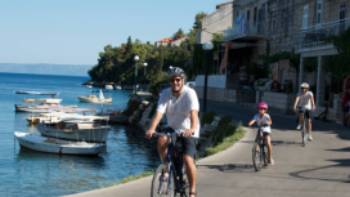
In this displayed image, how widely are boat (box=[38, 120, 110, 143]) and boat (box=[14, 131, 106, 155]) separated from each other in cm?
217

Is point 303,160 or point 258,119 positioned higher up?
point 258,119

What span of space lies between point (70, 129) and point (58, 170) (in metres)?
11.4

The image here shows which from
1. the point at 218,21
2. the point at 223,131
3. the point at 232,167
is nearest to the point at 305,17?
the point at 223,131

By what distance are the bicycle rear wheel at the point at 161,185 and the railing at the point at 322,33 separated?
70.1ft

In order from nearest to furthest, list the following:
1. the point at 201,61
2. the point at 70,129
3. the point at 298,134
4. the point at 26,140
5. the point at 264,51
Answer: the point at 298,134
the point at 26,140
the point at 70,129
the point at 264,51
the point at 201,61

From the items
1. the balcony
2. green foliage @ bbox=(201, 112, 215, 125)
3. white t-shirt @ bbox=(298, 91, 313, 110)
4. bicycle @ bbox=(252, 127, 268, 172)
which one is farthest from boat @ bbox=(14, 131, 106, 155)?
bicycle @ bbox=(252, 127, 268, 172)

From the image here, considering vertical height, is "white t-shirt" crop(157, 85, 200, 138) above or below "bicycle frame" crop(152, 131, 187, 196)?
above

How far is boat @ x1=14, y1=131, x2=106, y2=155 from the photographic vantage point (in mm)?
39250

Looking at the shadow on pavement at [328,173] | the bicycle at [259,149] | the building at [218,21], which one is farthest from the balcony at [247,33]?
the bicycle at [259,149]

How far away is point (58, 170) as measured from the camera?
112ft

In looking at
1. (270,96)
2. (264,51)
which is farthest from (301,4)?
(264,51)

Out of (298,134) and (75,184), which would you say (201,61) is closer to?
(75,184)

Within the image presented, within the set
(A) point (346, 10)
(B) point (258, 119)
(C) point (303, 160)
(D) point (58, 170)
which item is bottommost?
(D) point (58, 170)

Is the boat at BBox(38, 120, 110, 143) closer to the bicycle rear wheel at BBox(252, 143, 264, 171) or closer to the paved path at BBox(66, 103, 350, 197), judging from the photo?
the paved path at BBox(66, 103, 350, 197)
